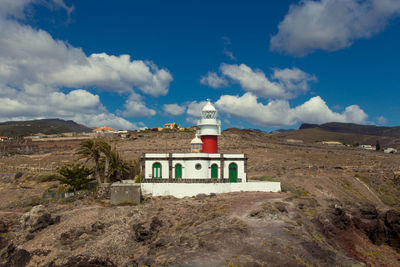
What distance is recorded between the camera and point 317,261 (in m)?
15.8

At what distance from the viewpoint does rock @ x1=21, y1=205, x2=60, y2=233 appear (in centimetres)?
2572

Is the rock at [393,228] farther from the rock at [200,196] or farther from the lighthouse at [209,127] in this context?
the lighthouse at [209,127]

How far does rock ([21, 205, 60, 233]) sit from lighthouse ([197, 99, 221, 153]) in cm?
1644

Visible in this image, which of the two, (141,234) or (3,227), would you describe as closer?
(141,234)

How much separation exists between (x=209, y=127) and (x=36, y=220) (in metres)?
18.8

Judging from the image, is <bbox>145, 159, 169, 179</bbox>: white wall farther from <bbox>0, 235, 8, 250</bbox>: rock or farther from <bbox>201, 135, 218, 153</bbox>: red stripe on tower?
<bbox>0, 235, 8, 250</bbox>: rock

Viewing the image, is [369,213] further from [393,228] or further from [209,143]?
[209,143]

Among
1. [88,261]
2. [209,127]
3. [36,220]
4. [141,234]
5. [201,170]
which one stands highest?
[209,127]

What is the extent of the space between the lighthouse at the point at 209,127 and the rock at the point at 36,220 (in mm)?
16437

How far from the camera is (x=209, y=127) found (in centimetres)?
3334

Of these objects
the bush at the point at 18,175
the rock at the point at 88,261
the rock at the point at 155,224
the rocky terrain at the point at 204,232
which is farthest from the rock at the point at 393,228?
the bush at the point at 18,175

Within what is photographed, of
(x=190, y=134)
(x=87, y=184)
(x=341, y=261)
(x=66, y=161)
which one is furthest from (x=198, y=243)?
(x=190, y=134)

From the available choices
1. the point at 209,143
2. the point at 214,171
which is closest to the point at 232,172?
the point at 214,171

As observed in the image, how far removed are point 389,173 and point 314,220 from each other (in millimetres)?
40944
